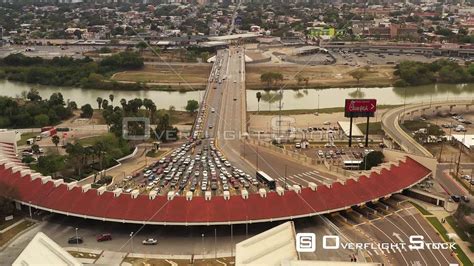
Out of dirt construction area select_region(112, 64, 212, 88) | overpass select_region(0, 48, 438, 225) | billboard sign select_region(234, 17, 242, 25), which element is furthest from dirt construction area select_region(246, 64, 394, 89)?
billboard sign select_region(234, 17, 242, 25)

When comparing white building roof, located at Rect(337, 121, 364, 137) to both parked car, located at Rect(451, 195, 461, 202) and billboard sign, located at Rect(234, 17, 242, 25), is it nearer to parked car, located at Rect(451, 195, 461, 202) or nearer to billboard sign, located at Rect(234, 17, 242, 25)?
parked car, located at Rect(451, 195, 461, 202)

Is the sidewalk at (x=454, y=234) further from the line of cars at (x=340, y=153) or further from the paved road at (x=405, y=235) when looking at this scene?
the line of cars at (x=340, y=153)

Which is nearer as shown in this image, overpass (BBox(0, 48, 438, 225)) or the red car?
the red car

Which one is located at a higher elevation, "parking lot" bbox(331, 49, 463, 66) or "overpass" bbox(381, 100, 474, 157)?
"parking lot" bbox(331, 49, 463, 66)

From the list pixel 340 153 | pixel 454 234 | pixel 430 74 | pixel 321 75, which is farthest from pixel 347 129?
pixel 430 74

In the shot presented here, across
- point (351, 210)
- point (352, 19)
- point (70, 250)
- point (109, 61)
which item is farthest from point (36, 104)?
point (352, 19)

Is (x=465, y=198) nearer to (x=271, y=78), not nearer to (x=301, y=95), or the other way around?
(x=301, y=95)

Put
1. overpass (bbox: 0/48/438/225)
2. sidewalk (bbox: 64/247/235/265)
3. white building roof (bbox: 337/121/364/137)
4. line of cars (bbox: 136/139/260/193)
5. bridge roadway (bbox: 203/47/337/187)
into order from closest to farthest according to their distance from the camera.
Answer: sidewalk (bbox: 64/247/235/265)
overpass (bbox: 0/48/438/225)
line of cars (bbox: 136/139/260/193)
bridge roadway (bbox: 203/47/337/187)
white building roof (bbox: 337/121/364/137)
